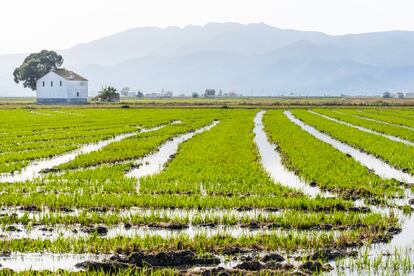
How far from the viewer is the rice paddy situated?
711 cm

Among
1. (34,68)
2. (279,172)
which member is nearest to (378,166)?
(279,172)

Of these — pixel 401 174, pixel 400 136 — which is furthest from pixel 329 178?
pixel 400 136

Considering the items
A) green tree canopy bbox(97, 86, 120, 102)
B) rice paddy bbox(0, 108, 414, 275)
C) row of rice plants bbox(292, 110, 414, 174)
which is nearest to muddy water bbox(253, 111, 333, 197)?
rice paddy bbox(0, 108, 414, 275)

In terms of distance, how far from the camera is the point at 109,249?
7.48m

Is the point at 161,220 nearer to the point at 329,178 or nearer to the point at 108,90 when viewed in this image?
the point at 329,178

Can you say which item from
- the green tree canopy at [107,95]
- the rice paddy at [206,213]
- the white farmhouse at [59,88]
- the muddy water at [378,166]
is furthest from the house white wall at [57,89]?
the rice paddy at [206,213]

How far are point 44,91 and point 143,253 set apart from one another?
288 ft

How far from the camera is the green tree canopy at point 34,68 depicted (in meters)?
101

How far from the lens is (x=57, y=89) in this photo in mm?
89750

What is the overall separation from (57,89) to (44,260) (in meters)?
85.9

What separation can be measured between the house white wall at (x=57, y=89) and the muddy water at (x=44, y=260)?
280 ft

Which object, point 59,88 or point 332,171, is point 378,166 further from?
point 59,88

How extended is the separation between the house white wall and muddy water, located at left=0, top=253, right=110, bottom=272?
85232 mm

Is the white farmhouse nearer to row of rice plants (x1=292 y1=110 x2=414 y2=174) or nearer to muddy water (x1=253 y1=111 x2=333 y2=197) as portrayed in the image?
row of rice plants (x1=292 y1=110 x2=414 y2=174)
